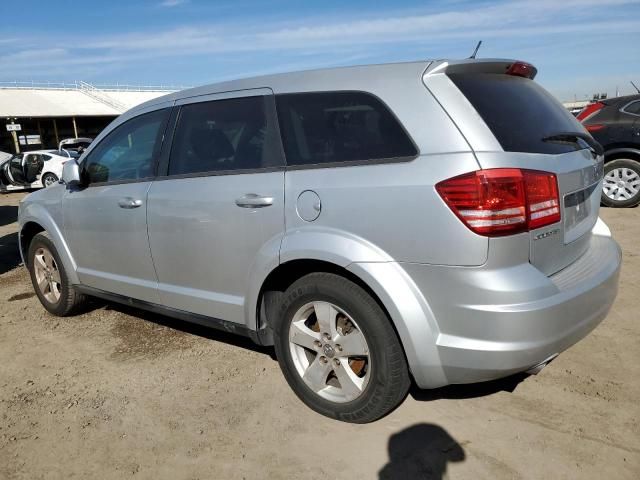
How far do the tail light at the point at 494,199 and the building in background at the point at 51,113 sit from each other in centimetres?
3674

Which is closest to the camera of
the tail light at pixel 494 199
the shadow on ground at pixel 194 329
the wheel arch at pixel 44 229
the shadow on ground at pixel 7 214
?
the tail light at pixel 494 199

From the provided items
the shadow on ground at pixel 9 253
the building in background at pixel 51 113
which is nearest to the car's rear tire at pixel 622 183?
the shadow on ground at pixel 9 253

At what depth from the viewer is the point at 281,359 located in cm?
297

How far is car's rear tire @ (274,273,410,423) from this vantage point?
99.0 inches

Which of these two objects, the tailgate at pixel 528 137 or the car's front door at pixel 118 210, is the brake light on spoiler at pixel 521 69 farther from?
the car's front door at pixel 118 210

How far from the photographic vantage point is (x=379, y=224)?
2.43m

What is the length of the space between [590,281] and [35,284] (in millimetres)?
4560

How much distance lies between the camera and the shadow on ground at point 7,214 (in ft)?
35.5

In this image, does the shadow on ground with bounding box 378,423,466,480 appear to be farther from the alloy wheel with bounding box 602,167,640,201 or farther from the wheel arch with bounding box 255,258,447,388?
the alloy wheel with bounding box 602,167,640,201

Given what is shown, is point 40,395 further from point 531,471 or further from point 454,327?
point 531,471

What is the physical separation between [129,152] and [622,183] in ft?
23.8

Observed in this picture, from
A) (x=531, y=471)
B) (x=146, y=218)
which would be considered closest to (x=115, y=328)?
(x=146, y=218)

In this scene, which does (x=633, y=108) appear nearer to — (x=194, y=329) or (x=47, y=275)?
(x=194, y=329)

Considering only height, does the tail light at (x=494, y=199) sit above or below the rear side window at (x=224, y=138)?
below
